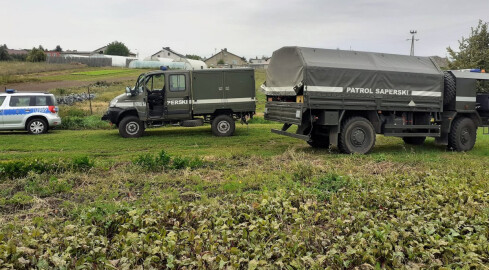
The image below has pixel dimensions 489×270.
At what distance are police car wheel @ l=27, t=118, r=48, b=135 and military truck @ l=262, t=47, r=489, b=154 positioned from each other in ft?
31.7

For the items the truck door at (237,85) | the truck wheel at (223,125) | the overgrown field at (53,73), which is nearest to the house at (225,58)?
the overgrown field at (53,73)

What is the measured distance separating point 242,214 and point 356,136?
277 inches

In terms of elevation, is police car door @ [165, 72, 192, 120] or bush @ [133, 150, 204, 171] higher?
police car door @ [165, 72, 192, 120]

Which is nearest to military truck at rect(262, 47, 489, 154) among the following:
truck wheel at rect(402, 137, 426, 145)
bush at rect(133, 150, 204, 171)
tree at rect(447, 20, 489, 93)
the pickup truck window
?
truck wheel at rect(402, 137, 426, 145)

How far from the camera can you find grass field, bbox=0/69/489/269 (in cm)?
398

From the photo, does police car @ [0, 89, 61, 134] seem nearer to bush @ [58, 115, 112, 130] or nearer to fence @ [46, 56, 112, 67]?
bush @ [58, 115, 112, 130]

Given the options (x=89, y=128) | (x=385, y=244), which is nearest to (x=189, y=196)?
(x=385, y=244)

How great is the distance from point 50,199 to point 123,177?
4.98 feet

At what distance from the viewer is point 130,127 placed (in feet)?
48.2

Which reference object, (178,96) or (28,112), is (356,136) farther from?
(28,112)

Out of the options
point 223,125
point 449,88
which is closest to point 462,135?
point 449,88

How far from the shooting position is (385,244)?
4086 millimetres

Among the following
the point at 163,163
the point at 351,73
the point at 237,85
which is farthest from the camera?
the point at 237,85

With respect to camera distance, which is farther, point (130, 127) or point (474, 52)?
point (474, 52)
